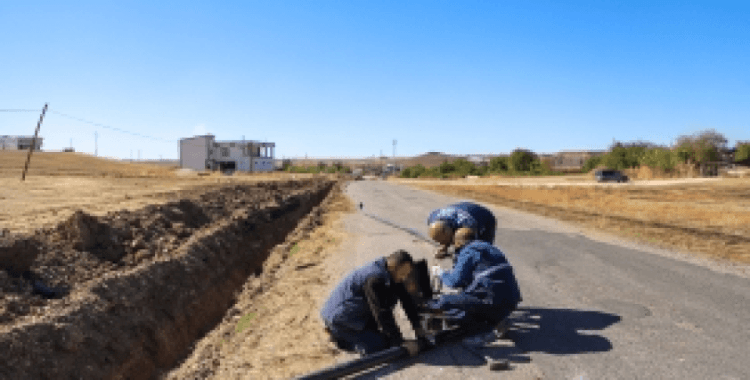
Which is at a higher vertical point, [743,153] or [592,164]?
[743,153]

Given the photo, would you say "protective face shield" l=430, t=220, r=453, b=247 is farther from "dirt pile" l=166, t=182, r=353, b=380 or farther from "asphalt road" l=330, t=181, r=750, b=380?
"dirt pile" l=166, t=182, r=353, b=380

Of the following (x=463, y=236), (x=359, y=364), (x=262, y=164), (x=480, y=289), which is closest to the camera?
(x=359, y=364)

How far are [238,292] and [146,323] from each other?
3510 mm

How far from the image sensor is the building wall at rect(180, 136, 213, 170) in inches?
3095

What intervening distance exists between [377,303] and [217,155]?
78618 mm

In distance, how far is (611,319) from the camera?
6.50 metres

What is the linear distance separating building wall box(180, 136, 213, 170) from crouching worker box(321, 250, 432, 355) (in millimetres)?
77020

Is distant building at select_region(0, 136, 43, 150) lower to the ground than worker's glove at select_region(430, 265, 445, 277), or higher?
higher

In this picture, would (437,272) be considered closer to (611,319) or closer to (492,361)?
(492,361)

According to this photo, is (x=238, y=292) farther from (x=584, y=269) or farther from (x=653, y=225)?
(x=653, y=225)

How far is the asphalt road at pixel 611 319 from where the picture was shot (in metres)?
4.96

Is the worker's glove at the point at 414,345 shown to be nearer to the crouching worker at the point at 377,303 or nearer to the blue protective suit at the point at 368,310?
the crouching worker at the point at 377,303

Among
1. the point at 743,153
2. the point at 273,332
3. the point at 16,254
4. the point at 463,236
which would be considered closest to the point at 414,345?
the point at 463,236

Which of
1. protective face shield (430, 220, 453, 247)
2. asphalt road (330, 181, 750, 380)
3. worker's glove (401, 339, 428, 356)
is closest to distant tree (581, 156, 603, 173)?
asphalt road (330, 181, 750, 380)
